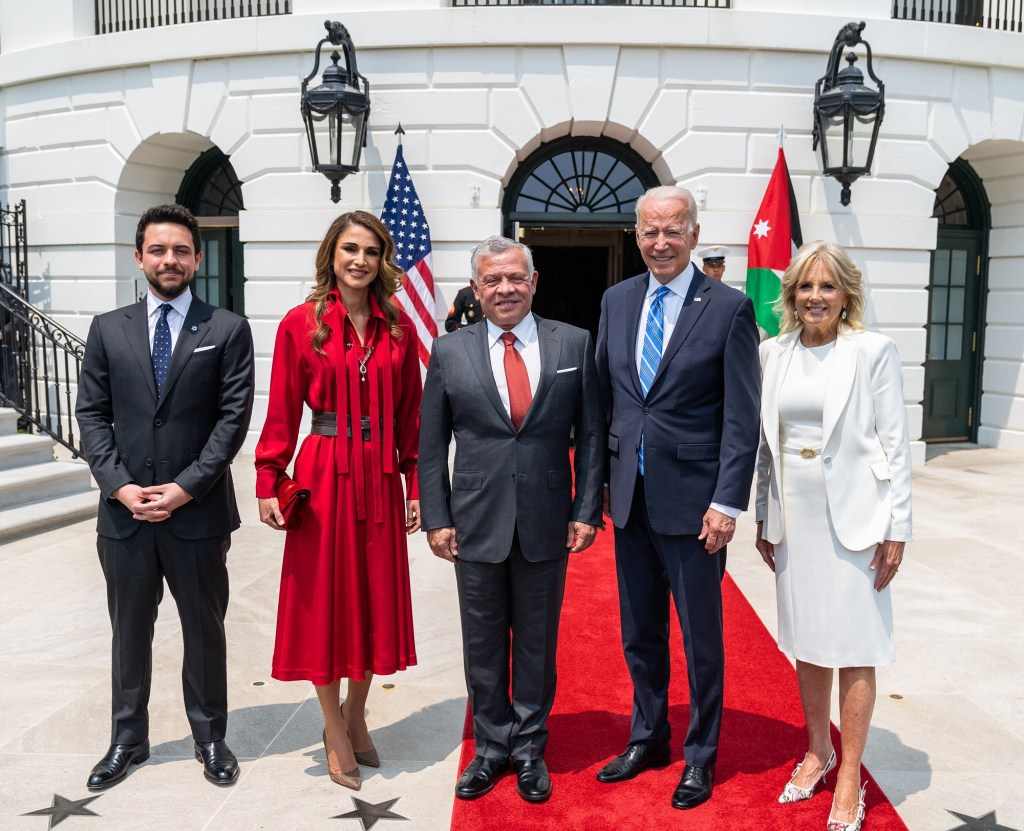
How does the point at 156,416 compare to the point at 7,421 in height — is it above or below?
above

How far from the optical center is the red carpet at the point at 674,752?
301 cm

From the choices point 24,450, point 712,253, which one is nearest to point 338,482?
point 24,450

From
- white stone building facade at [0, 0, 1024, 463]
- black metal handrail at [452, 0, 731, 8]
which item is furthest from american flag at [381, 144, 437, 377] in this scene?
black metal handrail at [452, 0, 731, 8]

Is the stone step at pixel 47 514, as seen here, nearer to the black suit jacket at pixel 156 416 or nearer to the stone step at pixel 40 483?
the stone step at pixel 40 483

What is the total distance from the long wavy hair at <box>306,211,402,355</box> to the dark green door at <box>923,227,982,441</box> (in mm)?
9653

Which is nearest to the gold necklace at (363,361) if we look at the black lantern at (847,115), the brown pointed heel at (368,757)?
the brown pointed heel at (368,757)

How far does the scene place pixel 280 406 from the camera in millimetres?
A: 3227

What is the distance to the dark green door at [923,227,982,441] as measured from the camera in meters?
11.2

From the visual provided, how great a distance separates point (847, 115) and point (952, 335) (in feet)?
13.1

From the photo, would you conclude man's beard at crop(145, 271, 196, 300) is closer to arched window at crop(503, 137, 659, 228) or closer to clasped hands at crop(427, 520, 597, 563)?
clasped hands at crop(427, 520, 597, 563)

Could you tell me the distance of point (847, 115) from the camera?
8.73 m

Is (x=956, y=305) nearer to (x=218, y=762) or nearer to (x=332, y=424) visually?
(x=332, y=424)

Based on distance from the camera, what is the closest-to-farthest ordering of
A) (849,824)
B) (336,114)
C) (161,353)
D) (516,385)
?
(849,824) < (516,385) < (161,353) < (336,114)

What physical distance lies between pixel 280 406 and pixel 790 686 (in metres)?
2.65
